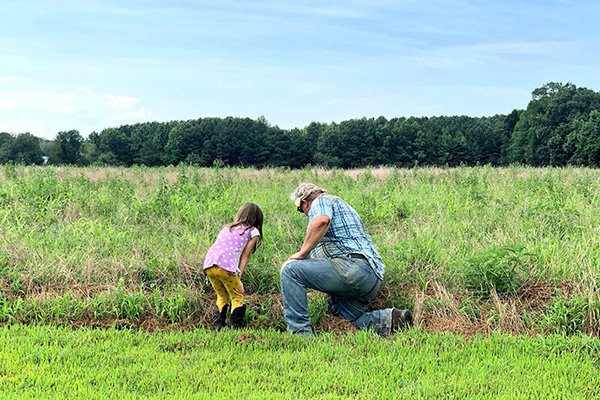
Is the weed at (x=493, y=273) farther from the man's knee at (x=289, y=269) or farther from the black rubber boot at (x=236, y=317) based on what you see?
the black rubber boot at (x=236, y=317)

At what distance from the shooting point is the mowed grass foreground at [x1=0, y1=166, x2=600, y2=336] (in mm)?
5473

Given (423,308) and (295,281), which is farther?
(423,308)

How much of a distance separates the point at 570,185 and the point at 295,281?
975 centimetres

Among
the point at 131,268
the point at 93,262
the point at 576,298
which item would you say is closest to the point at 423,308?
the point at 576,298

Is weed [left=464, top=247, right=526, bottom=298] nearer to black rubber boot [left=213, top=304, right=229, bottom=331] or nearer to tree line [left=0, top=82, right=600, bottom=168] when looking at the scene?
black rubber boot [left=213, top=304, right=229, bottom=331]

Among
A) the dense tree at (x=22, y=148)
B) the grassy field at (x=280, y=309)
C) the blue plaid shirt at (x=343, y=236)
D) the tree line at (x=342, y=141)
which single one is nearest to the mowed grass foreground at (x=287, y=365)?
the grassy field at (x=280, y=309)

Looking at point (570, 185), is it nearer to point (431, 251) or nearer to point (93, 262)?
point (431, 251)

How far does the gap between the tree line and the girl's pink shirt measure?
54.3m

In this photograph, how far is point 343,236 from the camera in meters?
5.25

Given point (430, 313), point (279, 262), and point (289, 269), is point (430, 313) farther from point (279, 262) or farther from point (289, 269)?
point (279, 262)

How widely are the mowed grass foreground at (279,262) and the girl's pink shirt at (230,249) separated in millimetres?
697

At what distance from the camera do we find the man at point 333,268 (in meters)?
5.05

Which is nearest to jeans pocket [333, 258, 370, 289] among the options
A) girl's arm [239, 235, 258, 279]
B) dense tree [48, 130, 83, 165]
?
girl's arm [239, 235, 258, 279]

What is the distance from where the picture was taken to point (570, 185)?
1190 centimetres
